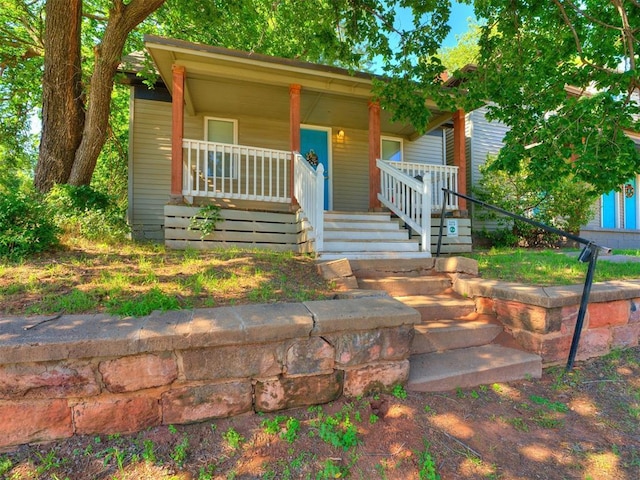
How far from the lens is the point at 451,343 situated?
8.38ft

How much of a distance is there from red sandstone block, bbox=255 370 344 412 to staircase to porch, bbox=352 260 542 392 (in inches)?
20.2

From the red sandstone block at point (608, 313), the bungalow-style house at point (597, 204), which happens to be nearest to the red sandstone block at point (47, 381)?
the red sandstone block at point (608, 313)

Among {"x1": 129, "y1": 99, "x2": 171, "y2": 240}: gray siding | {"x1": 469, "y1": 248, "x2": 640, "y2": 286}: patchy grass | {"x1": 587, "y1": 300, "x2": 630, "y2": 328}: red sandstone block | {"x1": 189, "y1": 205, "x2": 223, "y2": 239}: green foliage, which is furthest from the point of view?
{"x1": 129, "y1": 99, "x2": 171, "y2": 240}: gray siding

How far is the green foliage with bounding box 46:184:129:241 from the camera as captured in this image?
13.4 ft

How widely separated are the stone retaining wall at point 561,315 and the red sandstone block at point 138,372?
249cm

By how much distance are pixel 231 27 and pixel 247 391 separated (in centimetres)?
913

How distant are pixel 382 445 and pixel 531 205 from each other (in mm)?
8043

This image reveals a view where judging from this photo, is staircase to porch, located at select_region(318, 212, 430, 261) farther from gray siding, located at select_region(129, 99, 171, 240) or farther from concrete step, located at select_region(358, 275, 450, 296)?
gray siding, located at select_region(129, 99, 171, 240)

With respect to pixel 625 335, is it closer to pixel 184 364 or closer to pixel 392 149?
pixel 184 364

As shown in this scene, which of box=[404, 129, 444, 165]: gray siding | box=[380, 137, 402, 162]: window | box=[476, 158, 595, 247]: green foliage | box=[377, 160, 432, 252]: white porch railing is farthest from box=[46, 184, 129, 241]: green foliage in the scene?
box=[476, 158, 595, 247]: green foliage

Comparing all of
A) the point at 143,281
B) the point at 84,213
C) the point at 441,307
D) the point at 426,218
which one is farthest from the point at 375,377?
the point at 84,213

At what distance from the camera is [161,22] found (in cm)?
832

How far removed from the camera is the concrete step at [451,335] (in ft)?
8.16

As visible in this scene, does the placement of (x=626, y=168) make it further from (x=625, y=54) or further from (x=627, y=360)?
(x=627, y=360)
